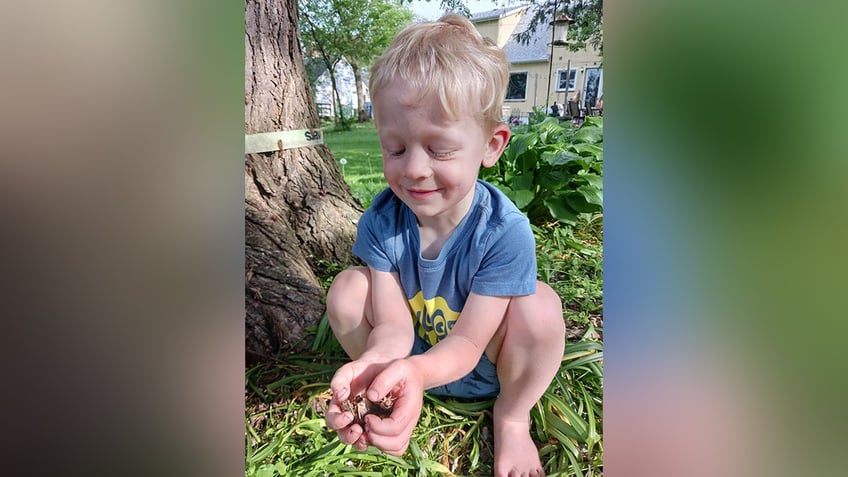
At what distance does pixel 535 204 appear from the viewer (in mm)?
1296

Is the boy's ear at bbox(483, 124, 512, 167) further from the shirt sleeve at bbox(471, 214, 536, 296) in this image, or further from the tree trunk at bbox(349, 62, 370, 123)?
the tree trunk at bbox(349, 62, 370, 123)

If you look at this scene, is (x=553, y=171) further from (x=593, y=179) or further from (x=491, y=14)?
(x=491, y=14)

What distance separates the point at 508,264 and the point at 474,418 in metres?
0.36

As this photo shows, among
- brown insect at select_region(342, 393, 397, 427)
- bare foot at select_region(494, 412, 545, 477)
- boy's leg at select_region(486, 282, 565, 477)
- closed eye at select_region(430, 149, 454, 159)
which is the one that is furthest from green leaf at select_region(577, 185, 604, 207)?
brown insect at select_region(342, 393, 397, 427)

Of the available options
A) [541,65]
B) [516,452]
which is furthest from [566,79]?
[516,452]

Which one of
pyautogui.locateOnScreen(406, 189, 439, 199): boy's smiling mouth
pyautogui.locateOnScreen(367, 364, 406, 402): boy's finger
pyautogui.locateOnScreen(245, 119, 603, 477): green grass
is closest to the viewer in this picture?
pyautogui.locateOnScreen(367, 364, 406, 402): boy's finger

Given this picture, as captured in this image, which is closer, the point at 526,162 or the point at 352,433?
the point at 352,433

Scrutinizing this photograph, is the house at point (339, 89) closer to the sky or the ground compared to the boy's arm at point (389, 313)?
closer to the sky

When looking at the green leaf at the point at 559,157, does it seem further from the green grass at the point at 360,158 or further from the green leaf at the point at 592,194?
the green grass at the point at 360,158

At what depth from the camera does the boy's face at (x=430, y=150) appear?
104 cm

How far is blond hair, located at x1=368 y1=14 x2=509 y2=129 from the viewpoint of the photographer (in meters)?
1.02

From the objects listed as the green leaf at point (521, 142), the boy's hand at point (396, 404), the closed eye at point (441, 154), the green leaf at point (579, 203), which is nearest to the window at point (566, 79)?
the green leaf at point (521, 142)

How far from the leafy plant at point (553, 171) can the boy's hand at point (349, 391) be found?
1.58ft

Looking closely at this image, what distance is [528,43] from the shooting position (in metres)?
1.20
